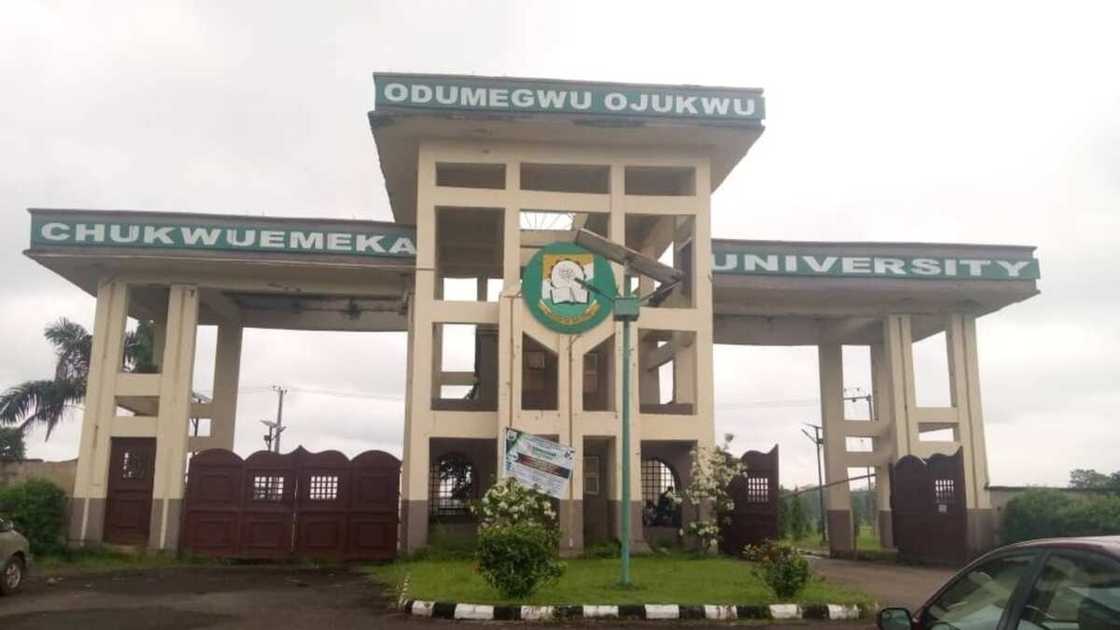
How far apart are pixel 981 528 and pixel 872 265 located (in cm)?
676

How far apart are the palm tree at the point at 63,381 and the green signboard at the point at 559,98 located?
53.0 feet

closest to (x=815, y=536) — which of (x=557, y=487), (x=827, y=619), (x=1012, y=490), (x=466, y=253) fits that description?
(x=1012, y=490)

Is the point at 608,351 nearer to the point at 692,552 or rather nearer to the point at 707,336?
the point at 707,336

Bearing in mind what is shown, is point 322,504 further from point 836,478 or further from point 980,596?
point 980,596

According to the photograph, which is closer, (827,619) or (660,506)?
(827,619)

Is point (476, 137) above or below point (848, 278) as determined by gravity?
above

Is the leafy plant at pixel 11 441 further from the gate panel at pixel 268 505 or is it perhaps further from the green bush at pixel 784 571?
the green bush at pixel 784 571

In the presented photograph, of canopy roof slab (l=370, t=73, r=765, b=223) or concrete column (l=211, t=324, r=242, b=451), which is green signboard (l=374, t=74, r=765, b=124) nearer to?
canopy roof slab (l=370, t=73, r=765, b=223)

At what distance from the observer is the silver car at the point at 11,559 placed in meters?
13.8

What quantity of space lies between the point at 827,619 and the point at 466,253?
16238 mm

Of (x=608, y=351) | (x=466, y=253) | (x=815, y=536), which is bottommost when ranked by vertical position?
(x=815, y=536)

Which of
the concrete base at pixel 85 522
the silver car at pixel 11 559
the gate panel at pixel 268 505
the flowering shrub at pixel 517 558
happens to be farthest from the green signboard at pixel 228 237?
the flowering shrub at pixel 517 558

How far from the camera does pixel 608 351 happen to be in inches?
839

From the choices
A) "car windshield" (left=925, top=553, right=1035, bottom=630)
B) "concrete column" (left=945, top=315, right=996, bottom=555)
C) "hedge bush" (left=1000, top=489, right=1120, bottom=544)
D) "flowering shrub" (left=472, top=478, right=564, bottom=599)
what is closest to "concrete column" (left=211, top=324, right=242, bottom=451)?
"flowering shrub" (left=472, top=478, right=564, bottom=599)
